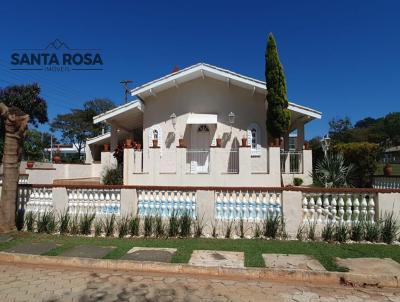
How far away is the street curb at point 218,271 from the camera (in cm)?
511

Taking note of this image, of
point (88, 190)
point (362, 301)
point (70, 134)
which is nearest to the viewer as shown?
point (362, 301)

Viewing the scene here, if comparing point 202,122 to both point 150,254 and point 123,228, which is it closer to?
point 123,228

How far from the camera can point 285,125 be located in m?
14.9

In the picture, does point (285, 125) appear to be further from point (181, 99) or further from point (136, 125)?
point (136, 125)

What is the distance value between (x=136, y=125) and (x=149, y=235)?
1294 centimetres

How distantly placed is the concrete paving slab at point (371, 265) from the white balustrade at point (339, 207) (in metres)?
1.79

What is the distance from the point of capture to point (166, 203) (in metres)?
8.47

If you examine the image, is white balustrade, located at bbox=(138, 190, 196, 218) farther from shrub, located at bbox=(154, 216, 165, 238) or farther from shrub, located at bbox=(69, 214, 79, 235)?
shrub, located at bbox=(69, 214, 79, 235)

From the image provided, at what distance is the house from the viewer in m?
14.6

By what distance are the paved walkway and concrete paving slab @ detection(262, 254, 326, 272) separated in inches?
18.9

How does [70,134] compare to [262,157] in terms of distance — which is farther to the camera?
[70,134]

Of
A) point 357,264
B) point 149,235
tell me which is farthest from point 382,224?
point 149,235

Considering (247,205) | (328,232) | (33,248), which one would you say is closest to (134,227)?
(33,248)

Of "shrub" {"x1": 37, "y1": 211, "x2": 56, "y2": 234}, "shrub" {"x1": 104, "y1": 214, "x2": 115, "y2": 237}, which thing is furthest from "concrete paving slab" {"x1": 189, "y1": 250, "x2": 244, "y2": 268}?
"shrub" {"x1": 37, "y1": 211, "x2": 56, "y2": 234}
